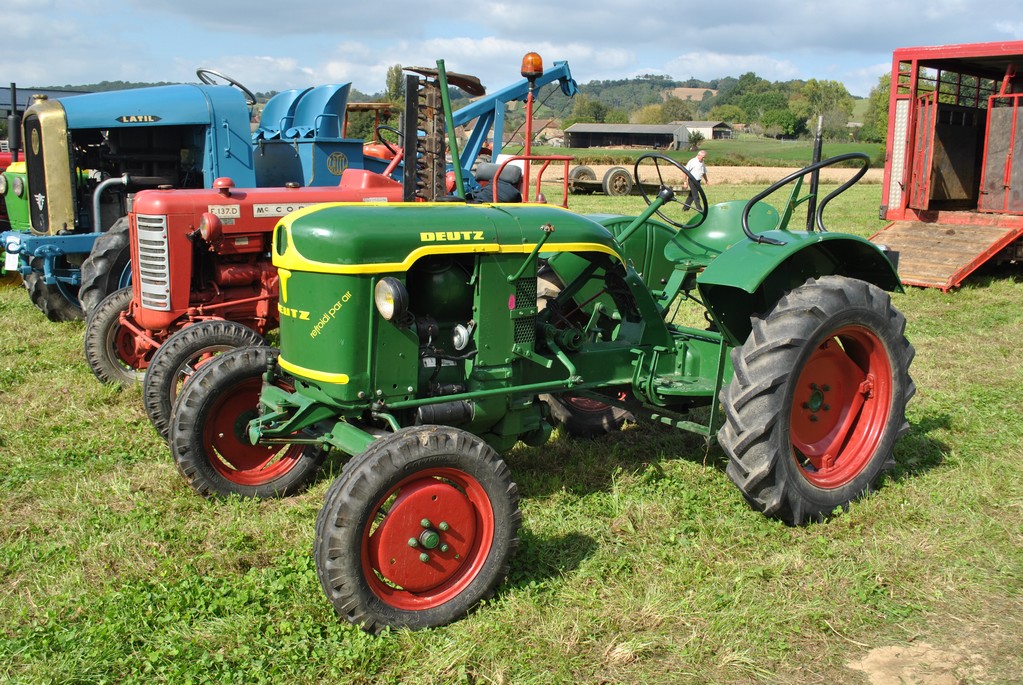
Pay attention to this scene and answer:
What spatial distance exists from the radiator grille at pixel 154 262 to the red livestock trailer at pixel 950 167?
7414 millimetres

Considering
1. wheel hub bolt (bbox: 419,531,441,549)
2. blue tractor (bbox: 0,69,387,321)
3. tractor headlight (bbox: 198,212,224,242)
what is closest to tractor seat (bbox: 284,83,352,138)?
blue tractor (bbox: 0,69,387,321)

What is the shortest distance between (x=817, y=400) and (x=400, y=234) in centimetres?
205

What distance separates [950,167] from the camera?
1128 centimetres

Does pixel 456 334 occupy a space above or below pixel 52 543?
above

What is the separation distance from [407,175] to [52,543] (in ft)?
6.91

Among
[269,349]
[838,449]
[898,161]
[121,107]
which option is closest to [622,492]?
[838,449]

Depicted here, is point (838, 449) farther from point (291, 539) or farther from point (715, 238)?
point (291, 539)

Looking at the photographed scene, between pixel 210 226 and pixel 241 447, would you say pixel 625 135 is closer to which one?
pixel 210 226

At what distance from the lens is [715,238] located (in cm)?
488

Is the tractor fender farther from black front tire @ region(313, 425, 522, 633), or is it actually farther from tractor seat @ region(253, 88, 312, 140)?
tractor seat @ region(253, 88, 312, 140)

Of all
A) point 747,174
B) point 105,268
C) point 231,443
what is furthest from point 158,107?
point 747,174

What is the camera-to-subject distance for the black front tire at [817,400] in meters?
3.63

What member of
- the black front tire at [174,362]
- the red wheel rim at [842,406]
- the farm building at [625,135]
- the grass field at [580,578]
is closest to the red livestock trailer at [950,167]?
the grass field at [580,578]

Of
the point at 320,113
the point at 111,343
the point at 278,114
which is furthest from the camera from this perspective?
the point at 278,114
